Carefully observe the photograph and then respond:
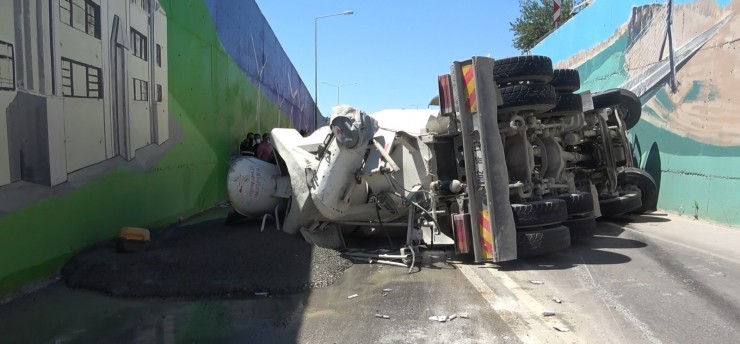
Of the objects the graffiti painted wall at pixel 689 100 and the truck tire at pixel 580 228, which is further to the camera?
the graffiti painted wall at pixel 689 100

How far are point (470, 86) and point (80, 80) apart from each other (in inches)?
154

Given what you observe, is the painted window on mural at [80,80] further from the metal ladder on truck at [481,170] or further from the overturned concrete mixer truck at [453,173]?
the metal ladder on truck at [481,170]

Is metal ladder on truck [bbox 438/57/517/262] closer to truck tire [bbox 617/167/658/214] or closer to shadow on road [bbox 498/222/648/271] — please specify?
shadow on road [bbox 498/222/648/271]

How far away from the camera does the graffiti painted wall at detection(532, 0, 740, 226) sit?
8430 millimetres

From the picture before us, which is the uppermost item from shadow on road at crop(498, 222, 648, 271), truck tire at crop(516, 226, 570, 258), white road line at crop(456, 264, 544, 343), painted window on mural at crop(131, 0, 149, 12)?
painted window on mural at crop(131, 0, 149, 12)

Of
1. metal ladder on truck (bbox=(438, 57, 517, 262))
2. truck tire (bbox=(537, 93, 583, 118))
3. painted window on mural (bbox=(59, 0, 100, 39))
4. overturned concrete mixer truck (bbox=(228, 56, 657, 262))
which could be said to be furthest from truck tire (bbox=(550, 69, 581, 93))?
painted window on mural (bbox=(59, 0, 100, 39))

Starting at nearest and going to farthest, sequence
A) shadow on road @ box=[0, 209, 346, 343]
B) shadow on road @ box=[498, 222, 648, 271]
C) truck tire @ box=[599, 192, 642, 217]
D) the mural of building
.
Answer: shadow on road @ box=[0, 209, 346, 343], the mural of building, shadow on road @ box=[498, 222, 648, 271], truck tire @ box=[599, 192, 642, 217]

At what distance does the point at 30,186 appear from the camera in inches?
168

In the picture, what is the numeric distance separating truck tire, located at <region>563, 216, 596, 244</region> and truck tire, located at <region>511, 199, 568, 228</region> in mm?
750

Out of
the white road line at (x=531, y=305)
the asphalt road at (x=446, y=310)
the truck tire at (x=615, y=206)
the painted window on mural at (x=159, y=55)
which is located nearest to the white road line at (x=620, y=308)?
the asphalt road at (x=446, y=310)

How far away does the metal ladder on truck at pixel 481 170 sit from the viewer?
5.19 m

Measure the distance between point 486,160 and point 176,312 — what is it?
321 centimetres

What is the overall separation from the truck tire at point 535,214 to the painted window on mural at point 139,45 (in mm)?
4952

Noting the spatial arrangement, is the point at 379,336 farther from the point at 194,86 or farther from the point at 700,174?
the point at 700,174
